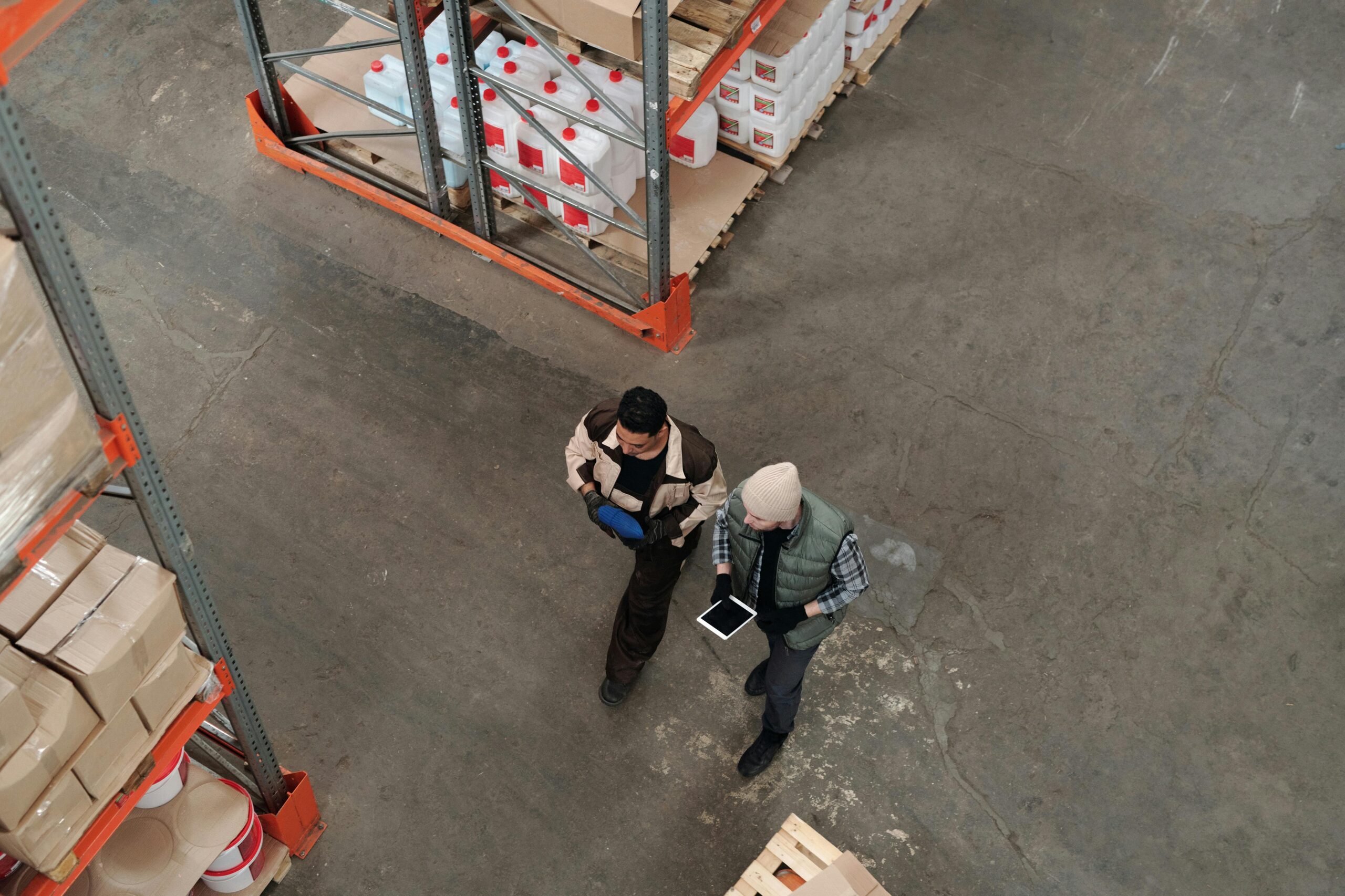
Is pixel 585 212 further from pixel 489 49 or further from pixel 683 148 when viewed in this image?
pixel 489 49

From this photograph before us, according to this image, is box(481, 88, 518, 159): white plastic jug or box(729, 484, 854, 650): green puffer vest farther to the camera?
box(481, 88, 518, 159): white plastic jug

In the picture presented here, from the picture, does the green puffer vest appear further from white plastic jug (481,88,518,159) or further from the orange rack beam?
white plastic jug (481,88,518,159)

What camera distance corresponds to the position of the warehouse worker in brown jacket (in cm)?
474

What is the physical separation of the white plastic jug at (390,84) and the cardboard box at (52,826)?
465 cm

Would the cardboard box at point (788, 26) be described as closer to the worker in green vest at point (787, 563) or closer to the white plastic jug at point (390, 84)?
the white plastic jug at point (390, 84)

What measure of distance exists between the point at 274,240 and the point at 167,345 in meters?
0.97

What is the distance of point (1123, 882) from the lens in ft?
18.2

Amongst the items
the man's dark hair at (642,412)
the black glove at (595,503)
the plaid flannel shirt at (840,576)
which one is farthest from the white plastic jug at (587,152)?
the plaid flannel shirt at (840,576)

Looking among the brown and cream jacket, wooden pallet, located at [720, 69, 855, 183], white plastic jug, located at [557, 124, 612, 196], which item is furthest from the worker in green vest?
wooden pallet, located at [720, 69, 855, 183]

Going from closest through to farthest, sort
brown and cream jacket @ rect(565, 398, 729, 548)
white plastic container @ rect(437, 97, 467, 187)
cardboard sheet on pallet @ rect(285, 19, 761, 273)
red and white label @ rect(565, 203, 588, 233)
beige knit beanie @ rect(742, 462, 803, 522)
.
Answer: beige knit beanie @ rect(742, 462, 803, 522) → brown and cream jacket @ rect(565, 398, 729, 548) → white plastic container @ rect(437, 97, 467, 187) → red and white label @ rect(565, 203, 588, 233) → cardboard sheet on pallet @ rect(285, 19, 761, 273)

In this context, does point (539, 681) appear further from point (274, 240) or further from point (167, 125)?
point (167, 125)

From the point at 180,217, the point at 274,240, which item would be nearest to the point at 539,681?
the point at 274,240

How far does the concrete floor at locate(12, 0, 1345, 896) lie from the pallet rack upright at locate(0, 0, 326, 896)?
1.59m

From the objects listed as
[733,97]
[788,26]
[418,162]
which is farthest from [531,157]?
[788,26]
